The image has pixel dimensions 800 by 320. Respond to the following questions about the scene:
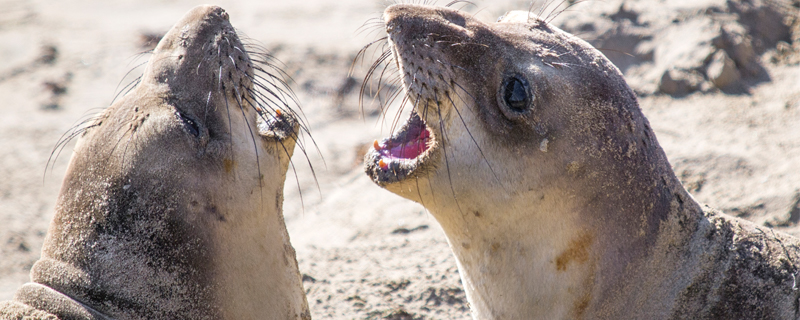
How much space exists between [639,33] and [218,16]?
4.77 metres

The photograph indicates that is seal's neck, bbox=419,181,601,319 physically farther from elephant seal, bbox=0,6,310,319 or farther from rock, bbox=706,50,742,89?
rock, bbox=706,50,742,89

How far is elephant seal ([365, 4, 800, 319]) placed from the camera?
9.77ft

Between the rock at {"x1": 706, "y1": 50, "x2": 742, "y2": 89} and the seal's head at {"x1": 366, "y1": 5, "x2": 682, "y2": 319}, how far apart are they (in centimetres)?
365

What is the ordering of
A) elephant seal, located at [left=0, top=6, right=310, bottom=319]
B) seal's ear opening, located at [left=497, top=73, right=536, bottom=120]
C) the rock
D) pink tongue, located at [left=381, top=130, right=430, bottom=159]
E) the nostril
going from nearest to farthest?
seal's ear opening, located at [left=497, top=73, right=536, bottom=120], elephant seal, located at [left=0, top=6, right=310, bottom=319], the nostril, pink tongue, located at [left=381, top=130, right=430, bottom=159], the rock

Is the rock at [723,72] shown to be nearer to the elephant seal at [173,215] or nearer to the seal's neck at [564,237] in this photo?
the seal's neck at [564,237]

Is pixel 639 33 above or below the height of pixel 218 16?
above

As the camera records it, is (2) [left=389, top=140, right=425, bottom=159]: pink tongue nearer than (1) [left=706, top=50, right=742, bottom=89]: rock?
Yes

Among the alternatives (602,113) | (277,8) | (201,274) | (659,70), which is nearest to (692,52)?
(659,70)

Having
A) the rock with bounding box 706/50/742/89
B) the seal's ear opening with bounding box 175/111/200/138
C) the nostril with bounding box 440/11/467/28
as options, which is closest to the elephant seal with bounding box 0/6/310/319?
the seal's ear opening with bounding box 175/111/200/138

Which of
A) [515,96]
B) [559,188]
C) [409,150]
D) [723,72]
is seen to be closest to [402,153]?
[409,150]

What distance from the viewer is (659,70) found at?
21.8 ft

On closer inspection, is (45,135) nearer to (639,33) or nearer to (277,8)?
(277,8)

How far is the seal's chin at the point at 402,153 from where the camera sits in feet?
10.4

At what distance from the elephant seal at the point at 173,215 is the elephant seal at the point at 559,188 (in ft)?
2.32
